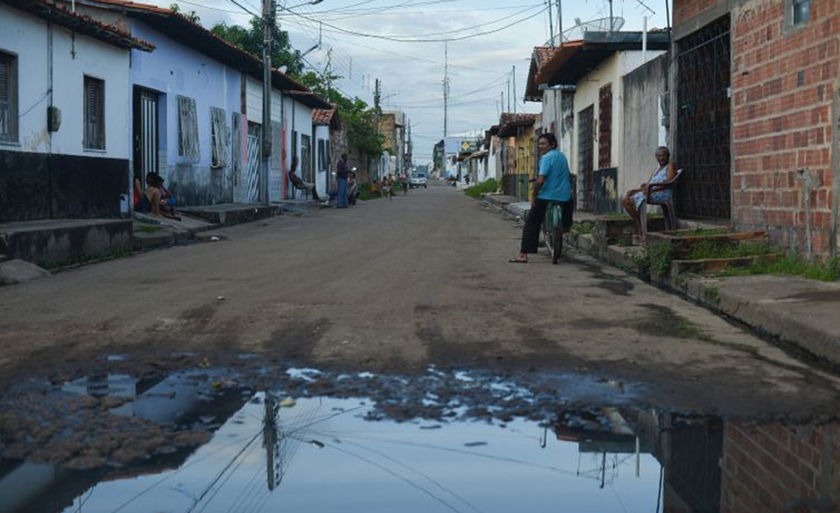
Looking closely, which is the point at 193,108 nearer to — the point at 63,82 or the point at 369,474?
the point at 63,82

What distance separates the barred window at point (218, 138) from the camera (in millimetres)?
23136

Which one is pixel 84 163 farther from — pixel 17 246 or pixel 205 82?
pixel 205 82

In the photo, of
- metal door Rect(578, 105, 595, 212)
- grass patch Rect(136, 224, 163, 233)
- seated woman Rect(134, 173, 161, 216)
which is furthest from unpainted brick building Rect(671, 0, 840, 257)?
seated woman Rect(134, 173, 161, 216)

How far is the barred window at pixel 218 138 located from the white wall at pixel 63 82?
604cm

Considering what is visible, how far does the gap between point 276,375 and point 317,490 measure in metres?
1.72

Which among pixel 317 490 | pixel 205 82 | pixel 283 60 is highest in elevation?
pixel 283 60

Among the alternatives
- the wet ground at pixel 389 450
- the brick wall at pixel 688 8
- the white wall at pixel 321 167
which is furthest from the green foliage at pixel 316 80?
the wet ground at pixel 389 450

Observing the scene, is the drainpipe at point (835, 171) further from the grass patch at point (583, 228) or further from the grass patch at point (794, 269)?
the grass patch at point (583, 228)

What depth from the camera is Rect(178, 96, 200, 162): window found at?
2048 centimetres

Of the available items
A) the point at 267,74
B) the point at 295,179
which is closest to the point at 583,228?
the point at 267,74

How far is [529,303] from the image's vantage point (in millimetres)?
7938

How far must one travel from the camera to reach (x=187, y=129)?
20766 millimetres

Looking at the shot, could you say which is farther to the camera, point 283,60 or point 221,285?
point 283,60

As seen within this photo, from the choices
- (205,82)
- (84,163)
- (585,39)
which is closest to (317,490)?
(84,163)
